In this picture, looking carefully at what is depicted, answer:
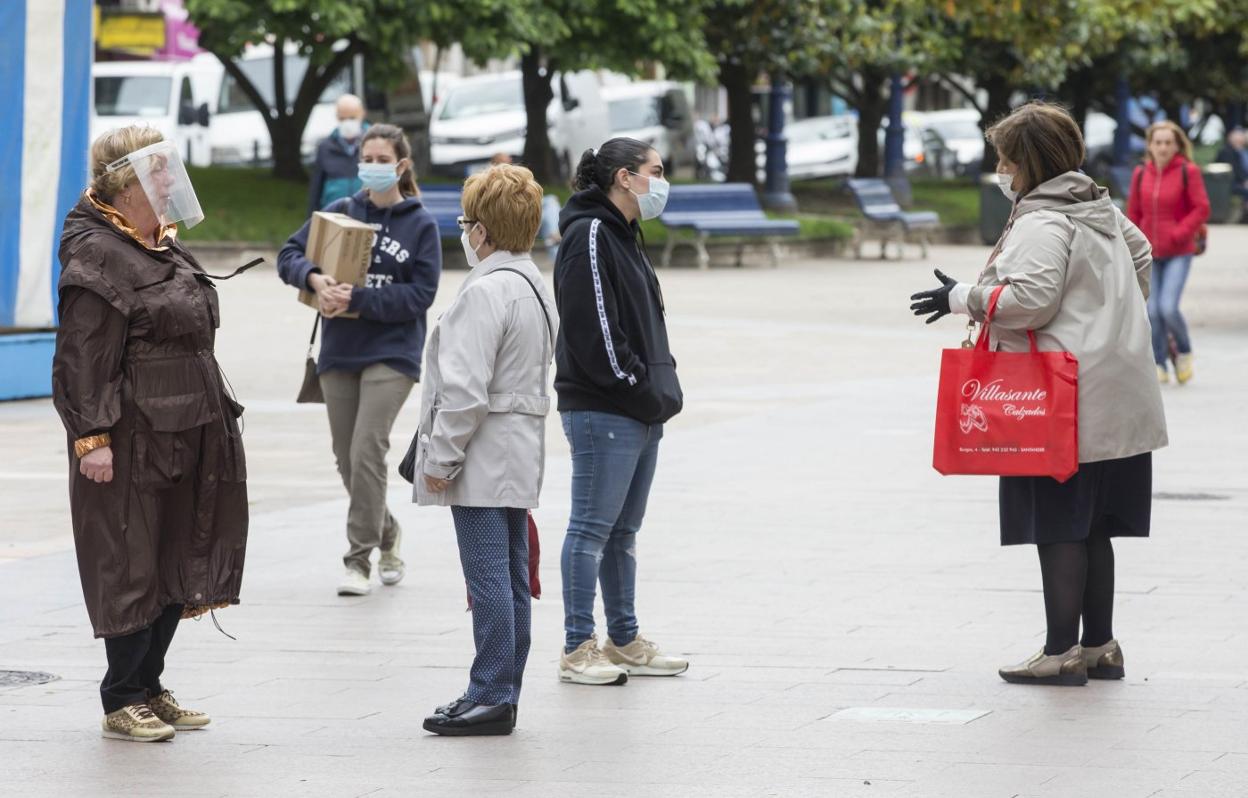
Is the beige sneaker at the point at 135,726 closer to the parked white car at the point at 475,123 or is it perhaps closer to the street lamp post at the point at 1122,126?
the parked white car at the point at 475,123

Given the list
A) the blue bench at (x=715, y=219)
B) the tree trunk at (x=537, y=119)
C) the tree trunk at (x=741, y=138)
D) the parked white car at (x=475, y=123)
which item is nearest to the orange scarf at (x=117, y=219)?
the blue bench at (x=715, y=219)

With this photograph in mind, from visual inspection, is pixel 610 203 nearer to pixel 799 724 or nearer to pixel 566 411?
pixel 566 411

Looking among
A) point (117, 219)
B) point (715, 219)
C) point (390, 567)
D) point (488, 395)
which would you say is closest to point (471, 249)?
point (488, 395)

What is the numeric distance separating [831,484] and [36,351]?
577 cm

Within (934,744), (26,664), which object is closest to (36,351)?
(26,664)

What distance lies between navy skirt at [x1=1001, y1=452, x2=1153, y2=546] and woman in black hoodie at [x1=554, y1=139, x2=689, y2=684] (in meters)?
1.02

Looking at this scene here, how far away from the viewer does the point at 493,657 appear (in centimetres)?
593

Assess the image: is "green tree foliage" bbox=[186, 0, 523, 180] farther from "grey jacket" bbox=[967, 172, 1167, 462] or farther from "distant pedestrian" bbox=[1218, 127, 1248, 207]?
"grey jacket" bbox=[967, 172, 1167, 462]

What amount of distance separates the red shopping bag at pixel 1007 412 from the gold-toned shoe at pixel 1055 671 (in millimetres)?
548

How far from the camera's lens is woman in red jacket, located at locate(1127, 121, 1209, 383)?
1466cm

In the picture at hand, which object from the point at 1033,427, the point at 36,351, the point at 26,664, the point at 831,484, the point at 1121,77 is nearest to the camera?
the point at 1033,427

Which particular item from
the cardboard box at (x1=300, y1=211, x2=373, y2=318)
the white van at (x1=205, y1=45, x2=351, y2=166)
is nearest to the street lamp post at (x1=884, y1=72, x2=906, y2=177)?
the white van at (x1=205, y1=45, x2=351, y2=166)

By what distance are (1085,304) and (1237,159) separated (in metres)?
34.4

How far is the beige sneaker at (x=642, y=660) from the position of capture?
671cm
